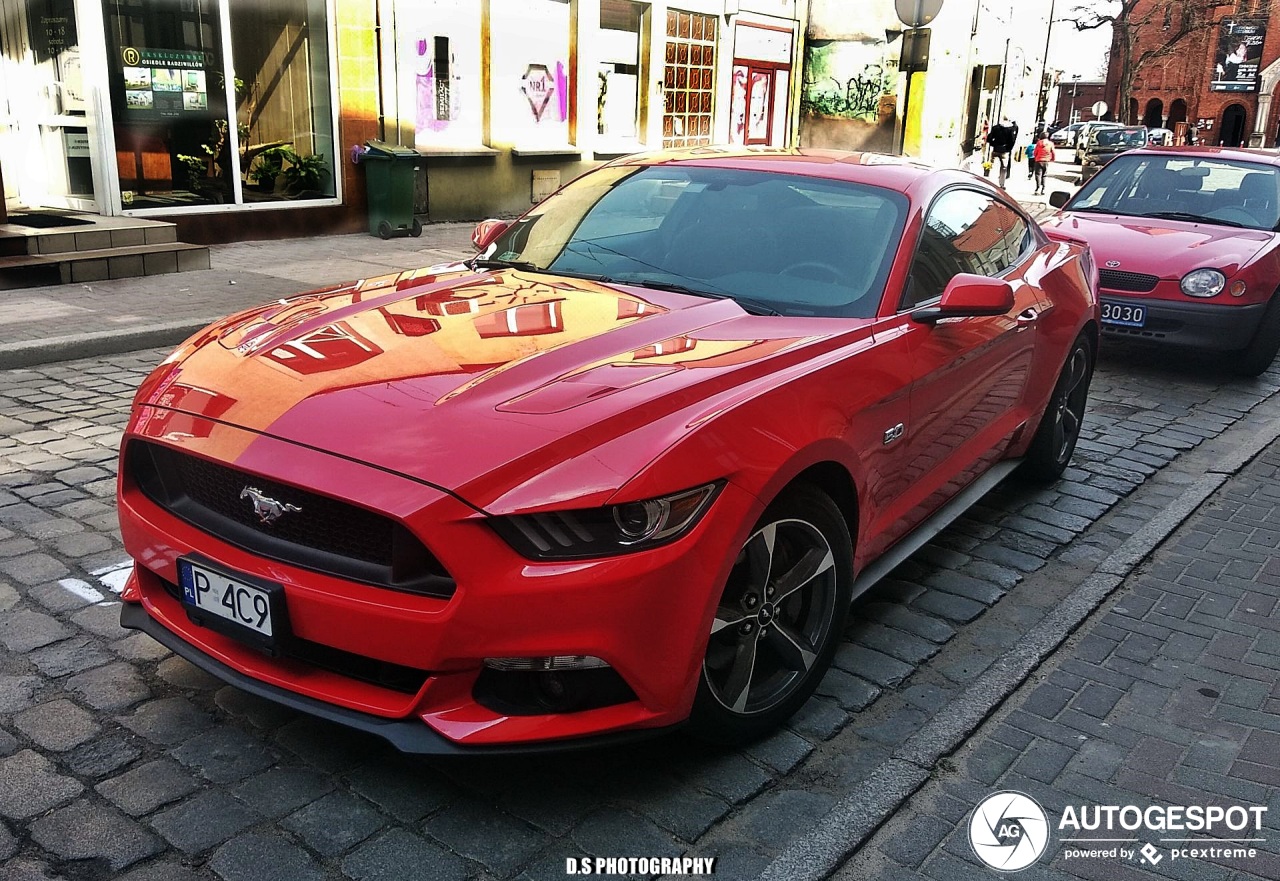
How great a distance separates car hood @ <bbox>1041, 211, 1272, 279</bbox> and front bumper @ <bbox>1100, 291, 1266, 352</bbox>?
0.24m

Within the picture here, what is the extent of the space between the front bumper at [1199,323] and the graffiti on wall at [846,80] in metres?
15.6

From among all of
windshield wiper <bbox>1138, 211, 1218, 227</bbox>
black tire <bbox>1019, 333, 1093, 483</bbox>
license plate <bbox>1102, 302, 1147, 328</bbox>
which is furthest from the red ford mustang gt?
windshield wiper <bbox>1138, 211, 1218, 227</bbox>

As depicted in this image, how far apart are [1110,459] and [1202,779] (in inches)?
134

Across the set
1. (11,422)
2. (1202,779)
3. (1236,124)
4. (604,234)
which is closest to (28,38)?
(11,422)

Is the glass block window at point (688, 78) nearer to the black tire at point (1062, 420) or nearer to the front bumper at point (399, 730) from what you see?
the black tire at point (1062, 420)

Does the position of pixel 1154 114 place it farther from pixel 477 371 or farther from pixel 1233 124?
pixel 477 371

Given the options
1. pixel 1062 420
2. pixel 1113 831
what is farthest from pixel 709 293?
pixel 1062 420

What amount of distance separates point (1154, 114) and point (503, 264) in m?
84.3

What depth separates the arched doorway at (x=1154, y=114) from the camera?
7594 centimetres

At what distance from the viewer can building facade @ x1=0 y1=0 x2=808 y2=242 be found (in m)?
11.5

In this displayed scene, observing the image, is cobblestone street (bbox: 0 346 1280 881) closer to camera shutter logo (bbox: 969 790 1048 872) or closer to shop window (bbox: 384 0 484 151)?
camera shutter logo (bbox: 969 790 1048 872)

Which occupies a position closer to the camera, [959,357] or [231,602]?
[231,602]

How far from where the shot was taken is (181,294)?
30.3 feet

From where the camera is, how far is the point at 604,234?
4207 millimetres
